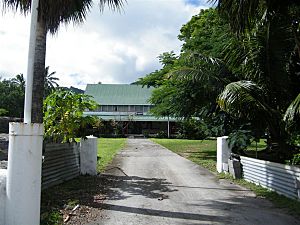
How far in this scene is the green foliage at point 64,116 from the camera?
35.6 feet

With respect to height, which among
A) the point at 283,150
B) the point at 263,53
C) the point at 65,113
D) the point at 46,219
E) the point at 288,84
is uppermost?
the point at 263,53

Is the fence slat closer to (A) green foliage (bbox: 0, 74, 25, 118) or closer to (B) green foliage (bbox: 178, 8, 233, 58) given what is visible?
(B) green foliage (bbox: 178, 8, 233, 58)

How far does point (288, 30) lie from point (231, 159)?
438 cm

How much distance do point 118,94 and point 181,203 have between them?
52340mm

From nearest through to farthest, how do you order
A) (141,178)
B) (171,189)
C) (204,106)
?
1. (171,189)
2. (141,178)
3. (204,106)

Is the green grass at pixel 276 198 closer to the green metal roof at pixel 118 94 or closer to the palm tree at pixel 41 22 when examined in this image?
the palm tree at pixel 41 22

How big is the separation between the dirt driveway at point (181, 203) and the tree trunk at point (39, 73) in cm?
231

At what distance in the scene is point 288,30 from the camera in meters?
9.94

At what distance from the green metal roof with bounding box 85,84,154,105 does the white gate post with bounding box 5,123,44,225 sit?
52.6 m

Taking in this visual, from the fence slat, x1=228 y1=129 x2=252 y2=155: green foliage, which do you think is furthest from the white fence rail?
the fence slat

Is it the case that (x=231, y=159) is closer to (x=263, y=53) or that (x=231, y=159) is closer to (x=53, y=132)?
(x=263, y=53)

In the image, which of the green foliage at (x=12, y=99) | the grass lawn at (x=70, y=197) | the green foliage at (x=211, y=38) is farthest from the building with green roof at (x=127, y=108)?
the grass lawn at (x=70, y=197)

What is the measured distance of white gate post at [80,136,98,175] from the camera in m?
11.8

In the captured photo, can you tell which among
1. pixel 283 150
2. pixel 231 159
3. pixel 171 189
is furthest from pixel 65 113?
pixel 283 150
